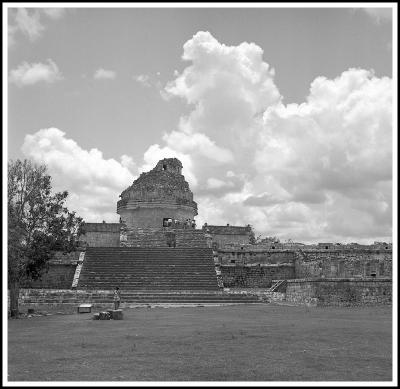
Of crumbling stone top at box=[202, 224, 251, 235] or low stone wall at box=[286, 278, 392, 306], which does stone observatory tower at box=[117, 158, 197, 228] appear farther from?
low stone wall at box=[286, 278, 392, 306]

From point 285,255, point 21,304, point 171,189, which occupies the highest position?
point 171,189

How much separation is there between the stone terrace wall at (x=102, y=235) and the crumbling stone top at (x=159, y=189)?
4.58 m

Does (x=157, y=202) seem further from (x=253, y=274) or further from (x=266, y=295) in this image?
(x=266, y=295)

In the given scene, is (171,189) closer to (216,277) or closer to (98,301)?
(216,277)

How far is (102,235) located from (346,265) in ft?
55.2

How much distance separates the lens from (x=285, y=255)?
29875 mm

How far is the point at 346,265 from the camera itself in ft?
86.4

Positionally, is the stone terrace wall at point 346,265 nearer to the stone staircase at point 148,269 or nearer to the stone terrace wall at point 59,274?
the stone staircase at point 148,269

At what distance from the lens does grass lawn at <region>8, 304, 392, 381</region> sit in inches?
287

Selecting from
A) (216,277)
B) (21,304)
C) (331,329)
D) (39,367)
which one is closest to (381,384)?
(39,367)

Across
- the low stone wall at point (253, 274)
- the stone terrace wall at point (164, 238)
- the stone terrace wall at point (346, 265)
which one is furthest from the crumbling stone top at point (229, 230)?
the low stone wall at point (253, 274)

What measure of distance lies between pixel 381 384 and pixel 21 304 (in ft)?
64.1

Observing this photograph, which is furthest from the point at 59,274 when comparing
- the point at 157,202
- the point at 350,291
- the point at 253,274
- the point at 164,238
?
the point at 350,291

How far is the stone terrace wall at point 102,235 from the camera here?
36.1 m
